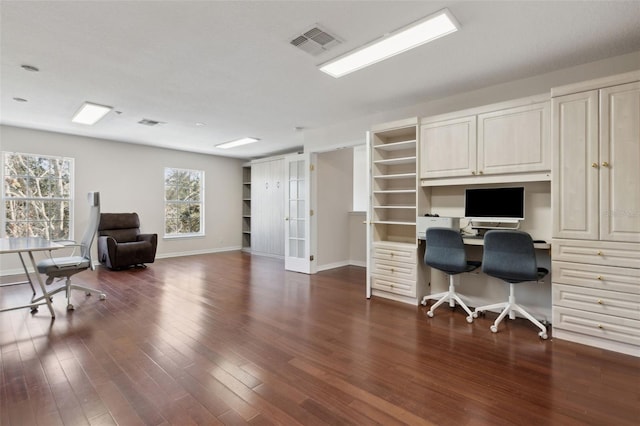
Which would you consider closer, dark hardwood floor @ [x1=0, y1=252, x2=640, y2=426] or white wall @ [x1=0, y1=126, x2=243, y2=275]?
dark hardwood floor @ [x1=0, y1=252, x2=640, y2=426]

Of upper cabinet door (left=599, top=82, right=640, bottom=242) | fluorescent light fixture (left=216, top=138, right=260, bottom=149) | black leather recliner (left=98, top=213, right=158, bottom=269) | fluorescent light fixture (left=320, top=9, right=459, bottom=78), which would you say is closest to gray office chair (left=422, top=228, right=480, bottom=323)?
upper cabinet door (left=599, top=82, right=640, bottom=242)

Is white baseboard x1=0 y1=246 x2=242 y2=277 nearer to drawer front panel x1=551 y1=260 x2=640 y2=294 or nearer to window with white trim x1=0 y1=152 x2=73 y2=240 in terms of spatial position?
window with white trim x1=0 y1=152 x2=73 y2=240

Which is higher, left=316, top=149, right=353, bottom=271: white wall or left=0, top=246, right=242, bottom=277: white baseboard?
left=316, top=149, right=353, bottom=271: white wall

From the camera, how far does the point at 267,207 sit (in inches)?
307

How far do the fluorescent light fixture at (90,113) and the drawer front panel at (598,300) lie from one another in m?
5.87

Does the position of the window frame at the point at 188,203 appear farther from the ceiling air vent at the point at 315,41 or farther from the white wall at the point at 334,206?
the ceiling air vent at the point at 315,41

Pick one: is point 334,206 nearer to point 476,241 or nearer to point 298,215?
point 298,215

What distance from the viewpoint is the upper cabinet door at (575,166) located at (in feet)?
8.77

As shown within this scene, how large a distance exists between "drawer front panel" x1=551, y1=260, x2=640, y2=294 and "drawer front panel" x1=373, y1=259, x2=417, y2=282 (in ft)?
4.75

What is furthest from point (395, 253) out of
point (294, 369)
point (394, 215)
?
point (294, 369)

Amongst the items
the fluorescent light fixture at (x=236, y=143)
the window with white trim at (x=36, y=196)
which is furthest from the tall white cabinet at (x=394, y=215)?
the window with white trim at (x=36, y=196)

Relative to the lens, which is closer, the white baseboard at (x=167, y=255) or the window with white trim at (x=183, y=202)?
the white baseboard at (x=167, y=255)

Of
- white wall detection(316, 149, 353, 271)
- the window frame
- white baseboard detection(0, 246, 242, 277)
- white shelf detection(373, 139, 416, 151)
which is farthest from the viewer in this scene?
the window frame

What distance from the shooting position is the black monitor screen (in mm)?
3238
